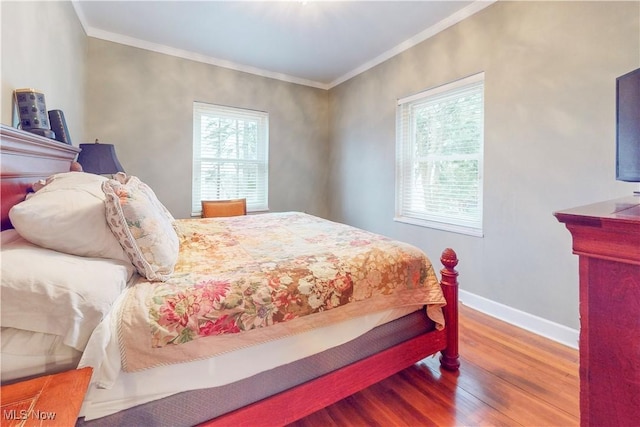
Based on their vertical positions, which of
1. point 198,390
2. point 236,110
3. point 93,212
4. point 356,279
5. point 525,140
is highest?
point 236,110

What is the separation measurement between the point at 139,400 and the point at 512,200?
2.68 m

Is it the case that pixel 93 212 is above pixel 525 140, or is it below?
below

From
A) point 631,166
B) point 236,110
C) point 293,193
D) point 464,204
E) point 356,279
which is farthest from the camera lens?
point 293,193

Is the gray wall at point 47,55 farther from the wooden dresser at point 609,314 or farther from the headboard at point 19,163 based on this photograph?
the wooden dresser at point 609,314

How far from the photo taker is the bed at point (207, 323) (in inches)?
33.2

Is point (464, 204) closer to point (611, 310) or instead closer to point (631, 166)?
point (631, 166)

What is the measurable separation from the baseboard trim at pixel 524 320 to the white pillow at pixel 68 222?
2710mm

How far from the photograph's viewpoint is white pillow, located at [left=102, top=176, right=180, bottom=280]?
111 cm

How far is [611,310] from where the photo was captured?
0.69m

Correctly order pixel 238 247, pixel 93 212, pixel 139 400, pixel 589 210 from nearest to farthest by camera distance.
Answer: pixel 589 210, pixel 139 400, pixel 93 212, pixel 238 247

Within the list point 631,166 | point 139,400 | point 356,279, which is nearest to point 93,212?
point 139,400

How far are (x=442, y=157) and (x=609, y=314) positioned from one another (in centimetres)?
247

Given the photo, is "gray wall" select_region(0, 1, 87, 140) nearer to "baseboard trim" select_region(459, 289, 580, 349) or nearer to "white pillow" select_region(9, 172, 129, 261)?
"white pillow" select_region(9, 172, 129, 261)

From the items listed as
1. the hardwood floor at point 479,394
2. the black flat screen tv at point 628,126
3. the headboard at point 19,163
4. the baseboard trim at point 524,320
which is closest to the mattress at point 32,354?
the headboard at point 19,163
